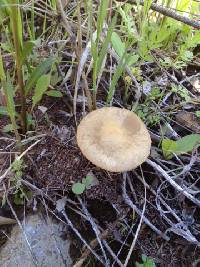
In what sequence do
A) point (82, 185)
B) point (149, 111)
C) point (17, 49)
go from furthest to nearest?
point (149, 111)
point (82, 185)
point (17, 49)

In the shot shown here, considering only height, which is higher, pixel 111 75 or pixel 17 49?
pixel 17 49

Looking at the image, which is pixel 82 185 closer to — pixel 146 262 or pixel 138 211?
pixel 138 211

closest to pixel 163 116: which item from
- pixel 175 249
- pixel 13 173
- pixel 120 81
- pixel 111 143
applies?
pixel 120 81

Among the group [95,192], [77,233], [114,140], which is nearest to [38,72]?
[114,140]

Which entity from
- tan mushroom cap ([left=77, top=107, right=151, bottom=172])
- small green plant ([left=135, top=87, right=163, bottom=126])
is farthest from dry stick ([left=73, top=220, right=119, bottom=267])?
small green plant ([left=135, top=87, right=163, bottom=126])

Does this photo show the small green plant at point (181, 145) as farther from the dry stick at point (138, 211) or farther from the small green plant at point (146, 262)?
the small green plant at point (146, 262)
